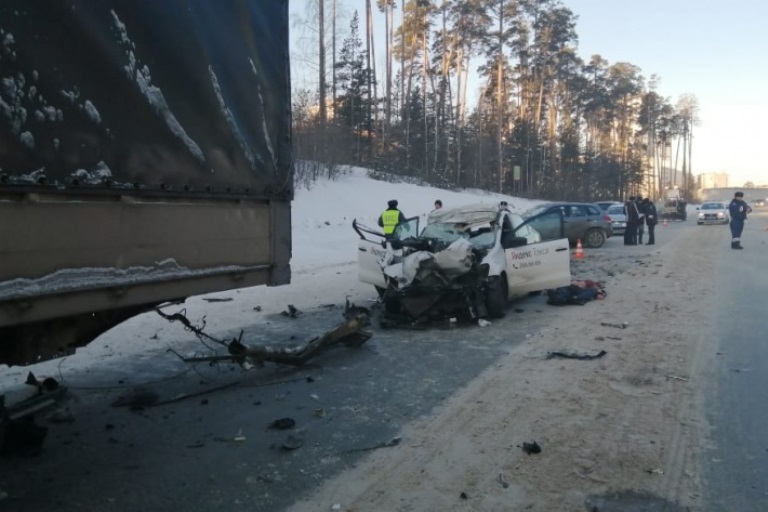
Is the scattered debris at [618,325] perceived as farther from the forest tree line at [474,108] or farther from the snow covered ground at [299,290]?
the forest tree line at [474,108]

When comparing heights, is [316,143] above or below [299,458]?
above

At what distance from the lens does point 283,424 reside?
16.2 ft

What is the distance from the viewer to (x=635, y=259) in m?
17.5

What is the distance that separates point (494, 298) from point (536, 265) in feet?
4.37

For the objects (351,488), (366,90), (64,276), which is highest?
(366,90)

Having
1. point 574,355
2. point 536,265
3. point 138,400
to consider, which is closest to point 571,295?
point 536,265

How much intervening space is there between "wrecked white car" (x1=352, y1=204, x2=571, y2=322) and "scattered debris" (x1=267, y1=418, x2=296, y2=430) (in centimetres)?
366

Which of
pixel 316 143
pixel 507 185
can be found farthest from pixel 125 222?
pixel 507 185

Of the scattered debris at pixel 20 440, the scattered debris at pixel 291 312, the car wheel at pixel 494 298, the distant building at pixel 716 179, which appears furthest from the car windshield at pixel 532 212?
the distant building at pixel 716 179

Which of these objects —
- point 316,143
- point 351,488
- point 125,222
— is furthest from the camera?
point 316,143

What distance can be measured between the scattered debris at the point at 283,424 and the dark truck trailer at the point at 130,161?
124 cm

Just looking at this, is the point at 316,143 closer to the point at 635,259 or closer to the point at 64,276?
the point at 635,259

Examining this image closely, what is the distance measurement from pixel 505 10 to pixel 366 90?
524 inches

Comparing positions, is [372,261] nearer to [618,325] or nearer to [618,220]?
[618,325]
